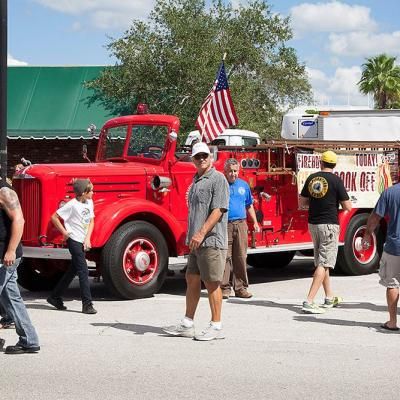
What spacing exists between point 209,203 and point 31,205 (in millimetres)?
3575

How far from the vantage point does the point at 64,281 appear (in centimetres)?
1003

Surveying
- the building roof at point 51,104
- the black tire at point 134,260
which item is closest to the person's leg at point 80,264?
the black tire at point 134,260

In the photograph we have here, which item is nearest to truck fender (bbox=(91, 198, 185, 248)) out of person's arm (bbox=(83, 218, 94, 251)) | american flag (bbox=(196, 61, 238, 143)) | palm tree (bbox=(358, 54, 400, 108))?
person's arm (bbox=(83, 218, 94, 251))

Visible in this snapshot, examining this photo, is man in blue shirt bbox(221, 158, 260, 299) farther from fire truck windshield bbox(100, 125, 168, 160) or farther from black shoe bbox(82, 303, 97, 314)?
black shoe bbox(82, 303, 97, 314)

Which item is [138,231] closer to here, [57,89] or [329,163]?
[329,163]

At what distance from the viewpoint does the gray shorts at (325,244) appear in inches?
380

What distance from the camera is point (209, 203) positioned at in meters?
7.95

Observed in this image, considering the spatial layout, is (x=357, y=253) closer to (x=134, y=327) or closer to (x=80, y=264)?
(x=80, y=264)

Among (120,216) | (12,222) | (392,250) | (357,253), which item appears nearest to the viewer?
(12,222)

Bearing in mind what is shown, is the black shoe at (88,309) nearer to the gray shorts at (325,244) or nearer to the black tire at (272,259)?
the gray shorts at (325,244)

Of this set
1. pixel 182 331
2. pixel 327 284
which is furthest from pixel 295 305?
pixel 182 331

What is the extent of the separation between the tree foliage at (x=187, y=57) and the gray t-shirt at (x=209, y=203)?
1586 cm

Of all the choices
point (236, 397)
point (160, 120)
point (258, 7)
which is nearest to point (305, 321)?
point (236, 397)

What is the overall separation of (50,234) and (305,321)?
351 centimetres
